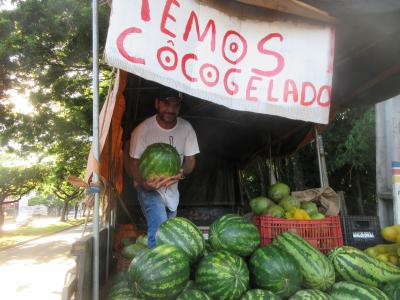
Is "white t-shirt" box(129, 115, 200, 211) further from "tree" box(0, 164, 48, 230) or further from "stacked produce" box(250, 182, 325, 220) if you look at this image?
"tree" box(0, 164, 48, 230)

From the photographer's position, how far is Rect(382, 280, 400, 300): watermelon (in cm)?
255

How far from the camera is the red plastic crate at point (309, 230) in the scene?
129 inches

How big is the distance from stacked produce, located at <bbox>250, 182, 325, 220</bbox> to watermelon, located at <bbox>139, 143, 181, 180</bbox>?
1.00 metres

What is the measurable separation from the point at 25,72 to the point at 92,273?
1118cm

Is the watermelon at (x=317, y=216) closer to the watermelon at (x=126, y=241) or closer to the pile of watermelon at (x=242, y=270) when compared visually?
the pile of watermelon at (x=242, y=270)

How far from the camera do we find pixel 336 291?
2.54m

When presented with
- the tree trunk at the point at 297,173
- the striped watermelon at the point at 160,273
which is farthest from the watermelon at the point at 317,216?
the tree trunk at the point at 297,173

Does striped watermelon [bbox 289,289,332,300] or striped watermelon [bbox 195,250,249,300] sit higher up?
striped watermelon [bbox 195,250,249,300]

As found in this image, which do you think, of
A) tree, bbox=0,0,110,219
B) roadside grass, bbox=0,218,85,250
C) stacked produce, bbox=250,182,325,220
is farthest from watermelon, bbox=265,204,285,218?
roadside grass, bbox=0,218,85,250

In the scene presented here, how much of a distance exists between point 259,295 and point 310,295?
33 cm

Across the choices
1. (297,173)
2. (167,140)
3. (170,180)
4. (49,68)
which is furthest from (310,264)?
(49,68)

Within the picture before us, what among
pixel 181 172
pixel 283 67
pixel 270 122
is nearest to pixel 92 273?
pixel 181 172

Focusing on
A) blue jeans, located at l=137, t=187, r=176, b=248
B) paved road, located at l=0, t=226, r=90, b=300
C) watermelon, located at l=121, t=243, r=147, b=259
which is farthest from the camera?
paved road, located at l=0, t=226, r=90, b=300

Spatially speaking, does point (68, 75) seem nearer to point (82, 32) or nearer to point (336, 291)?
point (82, 32)
